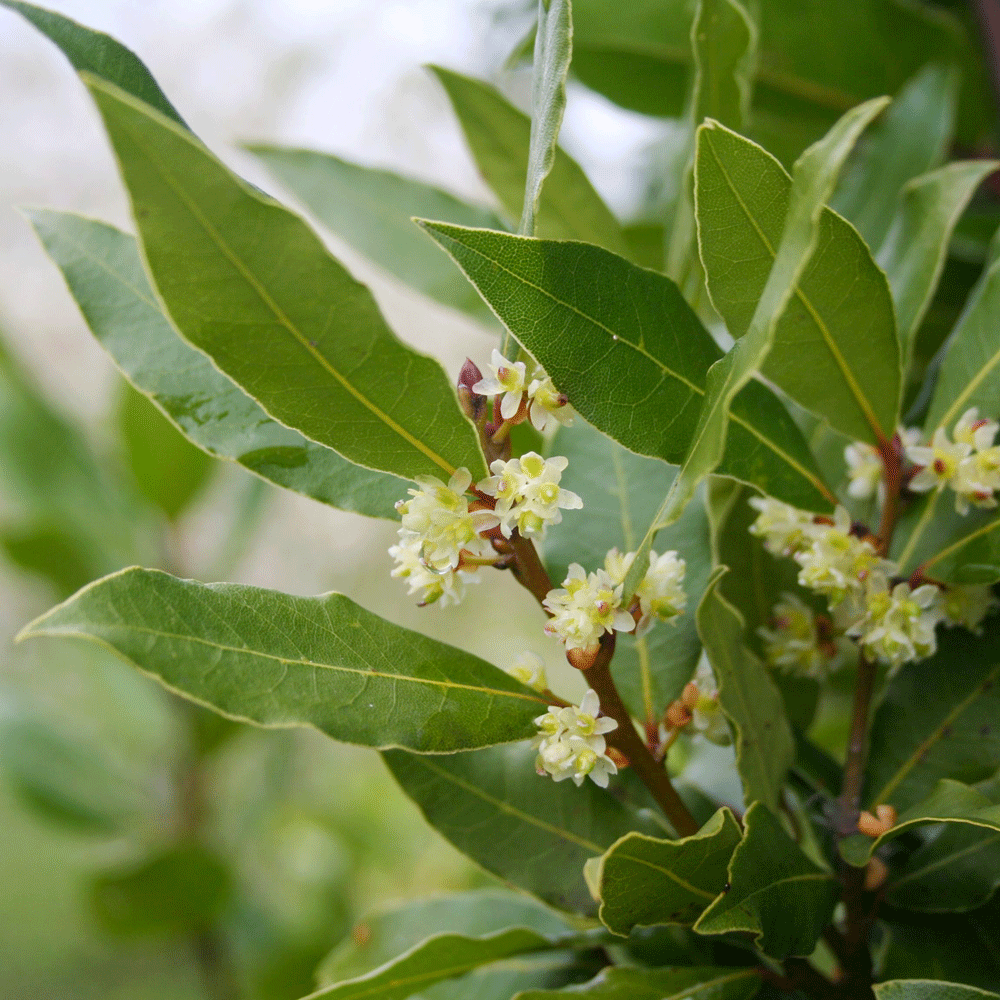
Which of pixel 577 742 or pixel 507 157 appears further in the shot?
pixel 507 157

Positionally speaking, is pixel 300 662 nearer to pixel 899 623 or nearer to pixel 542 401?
pixel 542 401

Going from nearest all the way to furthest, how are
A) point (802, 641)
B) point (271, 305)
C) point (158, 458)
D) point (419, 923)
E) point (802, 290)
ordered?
1. point (271, 305)
2. point (802, 290)
3. point (802, 641)
4. point (419, 923)
5. point (158, 458)

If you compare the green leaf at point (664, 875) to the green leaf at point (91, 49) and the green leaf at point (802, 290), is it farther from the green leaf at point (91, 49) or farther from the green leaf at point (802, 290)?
the green leaf at point (91, 49)

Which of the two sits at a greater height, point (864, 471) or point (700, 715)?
point (864, 471)

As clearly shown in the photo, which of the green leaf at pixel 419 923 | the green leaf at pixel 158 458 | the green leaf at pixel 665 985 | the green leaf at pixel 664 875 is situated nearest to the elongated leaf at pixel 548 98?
the green leaf at pixel 664 875

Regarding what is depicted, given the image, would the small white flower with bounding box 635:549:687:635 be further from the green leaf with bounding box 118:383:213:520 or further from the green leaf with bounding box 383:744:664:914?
the green leaf with bounding box 118:383:213:520

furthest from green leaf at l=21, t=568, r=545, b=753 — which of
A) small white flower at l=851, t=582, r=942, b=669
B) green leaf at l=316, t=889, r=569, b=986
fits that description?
green leaf at l=316, t=889, r=569, b=986

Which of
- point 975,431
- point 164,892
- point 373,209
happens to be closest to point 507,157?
point 373,209
